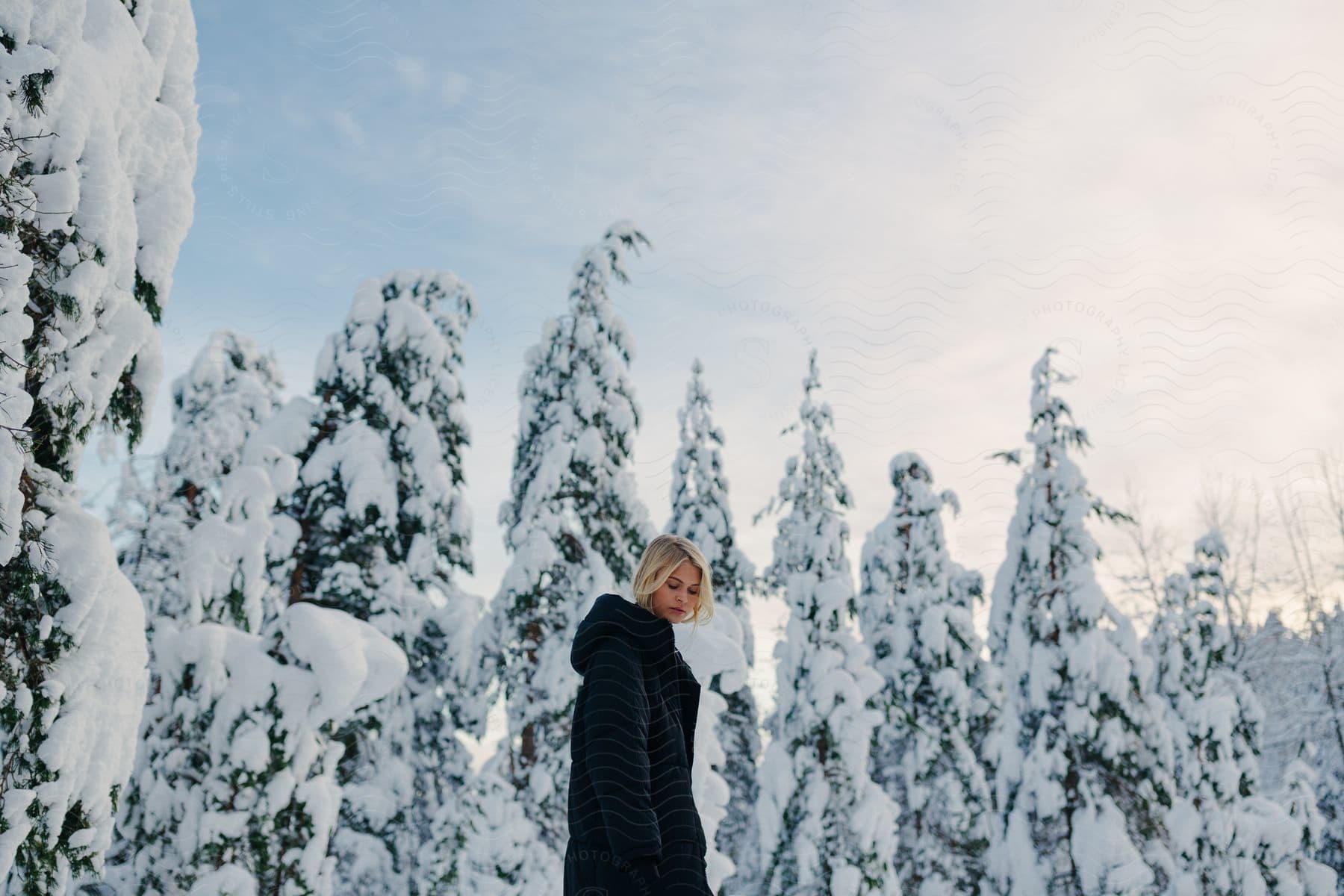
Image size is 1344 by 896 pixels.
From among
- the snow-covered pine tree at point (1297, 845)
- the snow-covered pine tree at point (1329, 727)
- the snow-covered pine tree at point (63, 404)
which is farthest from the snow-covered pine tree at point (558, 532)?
the snow-covered pine tree at point (1329, 727)

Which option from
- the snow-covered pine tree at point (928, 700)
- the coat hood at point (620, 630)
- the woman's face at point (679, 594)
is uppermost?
the snow-covered pine tree at point (928, 700)

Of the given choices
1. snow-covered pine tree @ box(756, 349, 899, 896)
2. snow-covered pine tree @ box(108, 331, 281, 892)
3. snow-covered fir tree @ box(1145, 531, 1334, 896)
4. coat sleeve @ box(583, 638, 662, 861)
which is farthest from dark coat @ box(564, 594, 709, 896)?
snow-covered fir tree @ box(1145, 531, 1334, 896)

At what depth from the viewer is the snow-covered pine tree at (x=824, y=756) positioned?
51.7 ft

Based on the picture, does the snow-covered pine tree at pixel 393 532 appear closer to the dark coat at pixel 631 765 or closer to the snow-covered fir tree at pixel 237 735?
the snow-covered fir tree at pixel 237 735

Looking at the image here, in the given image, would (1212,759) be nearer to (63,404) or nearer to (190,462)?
(63,404)

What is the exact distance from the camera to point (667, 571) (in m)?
3.11

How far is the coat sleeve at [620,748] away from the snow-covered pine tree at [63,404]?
3119mm

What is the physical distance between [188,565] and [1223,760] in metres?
17.7

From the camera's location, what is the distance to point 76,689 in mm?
4668

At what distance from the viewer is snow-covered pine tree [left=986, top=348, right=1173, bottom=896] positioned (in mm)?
15555

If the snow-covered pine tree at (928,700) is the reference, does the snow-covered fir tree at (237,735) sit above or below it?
below

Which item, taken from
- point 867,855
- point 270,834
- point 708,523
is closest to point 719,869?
point 867,855

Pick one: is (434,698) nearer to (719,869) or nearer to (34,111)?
(719,869)

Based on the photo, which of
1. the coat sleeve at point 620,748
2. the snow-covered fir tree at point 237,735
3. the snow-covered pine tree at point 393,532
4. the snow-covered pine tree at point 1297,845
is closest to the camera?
the coat sleeve at point 620,748
